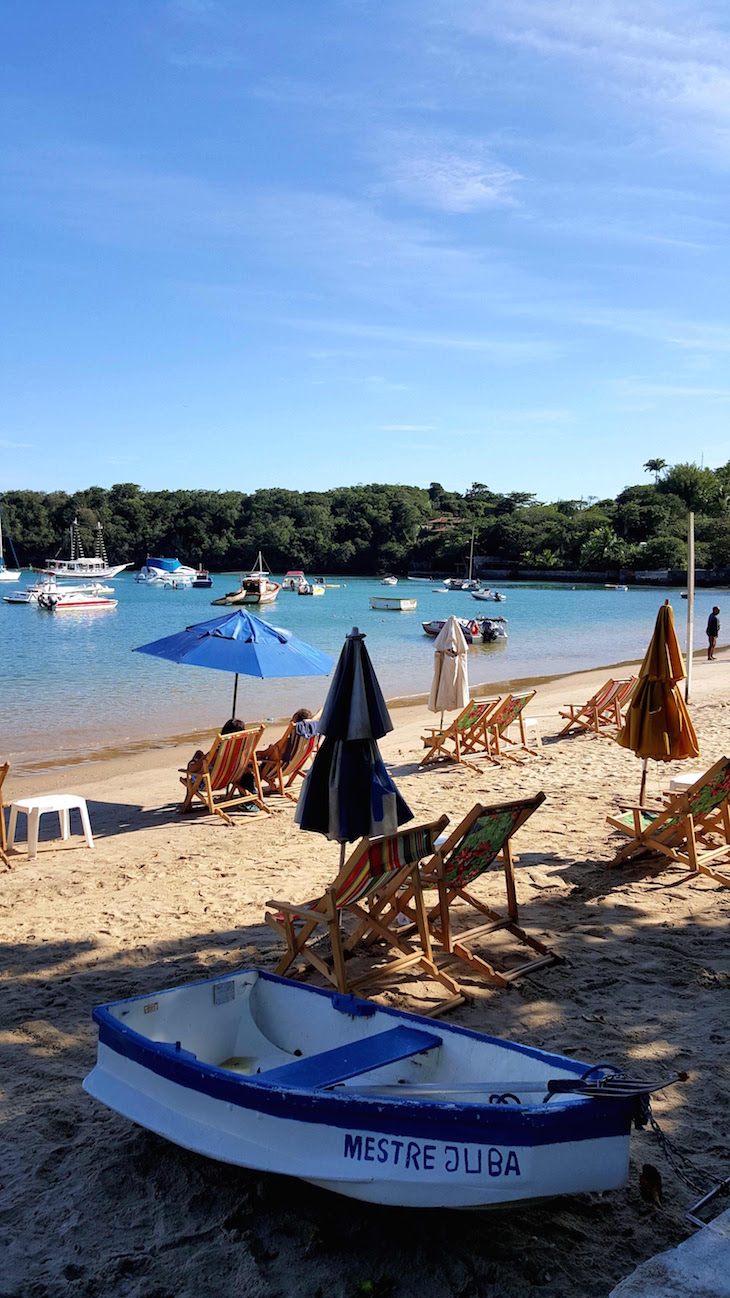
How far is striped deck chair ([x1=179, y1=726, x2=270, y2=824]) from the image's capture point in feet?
28.8

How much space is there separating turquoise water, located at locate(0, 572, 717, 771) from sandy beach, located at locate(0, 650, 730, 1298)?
7.39m

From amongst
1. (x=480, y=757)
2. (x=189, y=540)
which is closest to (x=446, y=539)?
(x=189, y=540)

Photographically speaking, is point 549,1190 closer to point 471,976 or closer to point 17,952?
point 471,976

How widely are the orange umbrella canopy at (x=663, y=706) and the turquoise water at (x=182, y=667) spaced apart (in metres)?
9.23

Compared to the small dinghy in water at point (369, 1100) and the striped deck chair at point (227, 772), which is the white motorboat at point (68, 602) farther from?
the small dinghy in water at point (369, 1100)

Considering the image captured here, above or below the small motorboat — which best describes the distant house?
above

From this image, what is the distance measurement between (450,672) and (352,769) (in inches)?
268

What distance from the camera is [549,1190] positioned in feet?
8.57

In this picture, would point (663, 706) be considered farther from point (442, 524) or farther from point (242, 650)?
point (442, 524)

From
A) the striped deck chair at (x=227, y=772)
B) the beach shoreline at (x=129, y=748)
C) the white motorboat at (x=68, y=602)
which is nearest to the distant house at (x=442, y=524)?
the white motorboat at (x=68, y=602)

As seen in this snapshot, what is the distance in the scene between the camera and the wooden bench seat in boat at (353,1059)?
10.2 ft

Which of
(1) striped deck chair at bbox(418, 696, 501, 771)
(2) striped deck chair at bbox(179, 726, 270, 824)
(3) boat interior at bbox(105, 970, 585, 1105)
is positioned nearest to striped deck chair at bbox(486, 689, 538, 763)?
(1) striped deck chair at bbox(418, 696, 501, 771)

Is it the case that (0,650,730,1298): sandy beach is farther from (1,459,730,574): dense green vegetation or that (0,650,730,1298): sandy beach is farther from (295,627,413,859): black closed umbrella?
(1,459,730,574): dense green vegetation

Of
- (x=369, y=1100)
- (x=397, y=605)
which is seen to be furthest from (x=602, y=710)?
(x=397, y=605)
